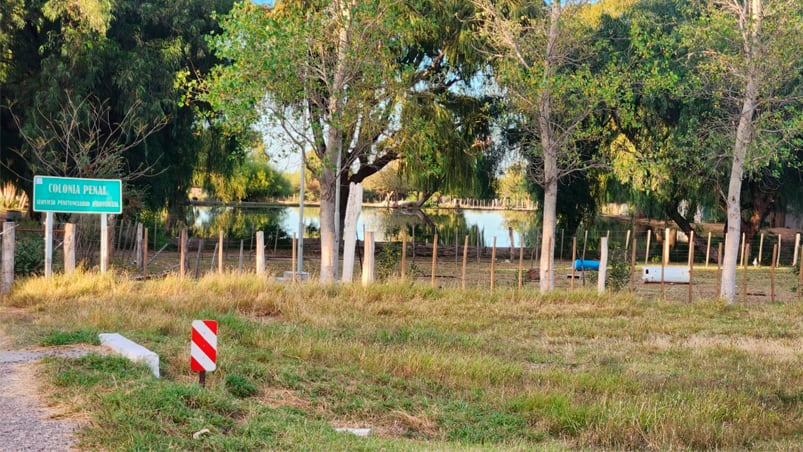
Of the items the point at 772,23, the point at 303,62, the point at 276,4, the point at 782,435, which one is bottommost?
the point at 782,435

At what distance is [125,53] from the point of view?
29.0 meters

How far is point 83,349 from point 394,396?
4105mm

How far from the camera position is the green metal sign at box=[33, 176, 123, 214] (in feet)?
52.2

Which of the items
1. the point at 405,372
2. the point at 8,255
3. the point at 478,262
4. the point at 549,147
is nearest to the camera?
the point at 405,372

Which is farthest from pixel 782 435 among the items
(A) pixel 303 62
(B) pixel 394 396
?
(A) pixel 303 62

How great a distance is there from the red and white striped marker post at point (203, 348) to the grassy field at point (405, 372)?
0.85 feet

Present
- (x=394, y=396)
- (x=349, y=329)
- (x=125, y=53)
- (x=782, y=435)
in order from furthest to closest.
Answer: (x=125, y=53), (x=349, y=329), (x=394, y=396), (x=782, y=435)

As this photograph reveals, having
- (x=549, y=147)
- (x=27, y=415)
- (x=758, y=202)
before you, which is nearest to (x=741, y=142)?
(x=549, y=147)

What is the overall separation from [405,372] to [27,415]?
478 centimetres

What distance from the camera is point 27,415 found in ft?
24.0

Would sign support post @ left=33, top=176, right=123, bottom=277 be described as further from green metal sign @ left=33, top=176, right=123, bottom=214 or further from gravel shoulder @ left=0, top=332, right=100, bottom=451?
gravel shoulder @ left=0, top=332, right=100, bottom=451

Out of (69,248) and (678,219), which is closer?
(69,248)

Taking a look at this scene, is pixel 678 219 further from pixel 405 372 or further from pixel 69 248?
pixel 405 372

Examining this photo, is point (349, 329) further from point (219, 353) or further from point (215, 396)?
point (215, 396)
